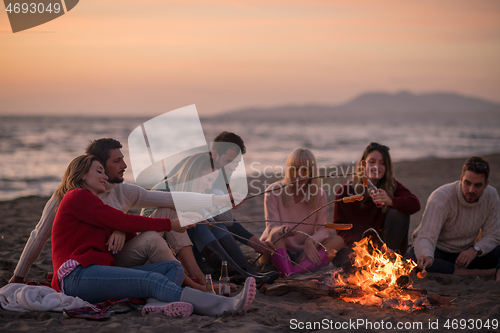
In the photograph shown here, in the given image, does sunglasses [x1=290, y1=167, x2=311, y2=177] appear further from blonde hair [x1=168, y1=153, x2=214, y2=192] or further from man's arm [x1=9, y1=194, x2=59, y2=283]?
man's arm [x1=9, y1=194, x2=59, y2=283]

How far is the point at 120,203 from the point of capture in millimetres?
3787

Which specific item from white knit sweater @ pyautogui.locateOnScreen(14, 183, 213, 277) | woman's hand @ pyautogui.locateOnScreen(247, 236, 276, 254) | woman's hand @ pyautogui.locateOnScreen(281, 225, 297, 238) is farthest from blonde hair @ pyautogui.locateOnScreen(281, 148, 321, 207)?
white knit sweater @ pyautogui.locateOnScreen(14, 183, 213, 277)

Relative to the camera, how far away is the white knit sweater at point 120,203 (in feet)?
11.5

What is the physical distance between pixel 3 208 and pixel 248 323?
6607 mm

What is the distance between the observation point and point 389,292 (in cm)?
351

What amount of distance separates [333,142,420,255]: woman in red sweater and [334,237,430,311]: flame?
0.82 metres

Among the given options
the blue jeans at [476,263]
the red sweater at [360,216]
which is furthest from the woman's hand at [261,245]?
the blue jeans at [476,263]

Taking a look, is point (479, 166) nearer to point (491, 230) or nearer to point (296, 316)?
point (491, 230)

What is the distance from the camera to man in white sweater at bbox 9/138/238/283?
3480 mm

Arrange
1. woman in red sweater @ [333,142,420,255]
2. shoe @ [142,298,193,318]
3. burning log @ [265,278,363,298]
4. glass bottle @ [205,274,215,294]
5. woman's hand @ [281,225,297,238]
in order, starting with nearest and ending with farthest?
shoe @ [142,298,193,318] < glass bottle @ [205,274,215,294] < burning log @ [265,278,363,298] < woman's hand @ [281,225,297,238] < woman in red sweater @ [333,142,420,255]

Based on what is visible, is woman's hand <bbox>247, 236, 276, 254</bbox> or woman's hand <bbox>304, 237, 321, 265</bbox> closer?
woman's hand <bbox>247, 236, 276, 254</bbox>

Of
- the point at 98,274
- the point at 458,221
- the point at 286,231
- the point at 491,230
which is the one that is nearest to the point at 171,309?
the point at 98,274

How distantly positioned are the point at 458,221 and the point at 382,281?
4.56ft

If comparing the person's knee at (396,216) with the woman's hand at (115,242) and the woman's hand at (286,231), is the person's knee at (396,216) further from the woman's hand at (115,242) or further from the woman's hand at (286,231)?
the woman's hand at (115,242)
